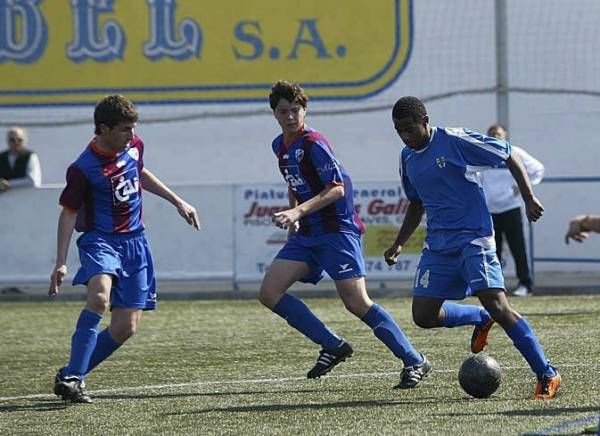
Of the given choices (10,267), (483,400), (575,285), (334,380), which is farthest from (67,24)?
(483,400)

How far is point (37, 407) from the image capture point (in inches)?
328

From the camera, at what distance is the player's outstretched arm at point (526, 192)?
7.84 metres

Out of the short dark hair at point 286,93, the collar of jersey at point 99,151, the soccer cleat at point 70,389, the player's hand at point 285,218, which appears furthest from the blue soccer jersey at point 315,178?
the soccer cleat at point 70,389

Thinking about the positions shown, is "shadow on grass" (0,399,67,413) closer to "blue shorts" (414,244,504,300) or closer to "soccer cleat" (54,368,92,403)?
"soccer cleat" (54,368,92,403)

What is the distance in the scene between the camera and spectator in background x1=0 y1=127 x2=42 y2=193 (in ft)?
57.5

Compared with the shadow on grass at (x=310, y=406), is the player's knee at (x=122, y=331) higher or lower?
higher

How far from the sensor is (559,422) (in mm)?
6977

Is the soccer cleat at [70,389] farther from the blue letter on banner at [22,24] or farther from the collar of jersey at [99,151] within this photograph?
the blue letter on banner at [22,24]

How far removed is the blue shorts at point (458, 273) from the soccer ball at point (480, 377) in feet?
1.26

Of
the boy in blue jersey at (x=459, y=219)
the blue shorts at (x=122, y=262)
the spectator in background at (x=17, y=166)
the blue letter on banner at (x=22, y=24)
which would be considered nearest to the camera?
the boy in blue jersey at (x=459, y=219)

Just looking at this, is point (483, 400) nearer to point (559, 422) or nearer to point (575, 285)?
point (559, 422)

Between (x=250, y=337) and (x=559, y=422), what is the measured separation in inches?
223

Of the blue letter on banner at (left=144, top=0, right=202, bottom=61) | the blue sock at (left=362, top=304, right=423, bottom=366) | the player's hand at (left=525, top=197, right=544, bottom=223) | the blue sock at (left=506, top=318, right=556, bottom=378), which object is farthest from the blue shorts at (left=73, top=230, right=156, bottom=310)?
the blue letter on banner at (left=144, top=0, right=202, bottom=61)

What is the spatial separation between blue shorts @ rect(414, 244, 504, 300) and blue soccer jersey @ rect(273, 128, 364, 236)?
2.84ft
